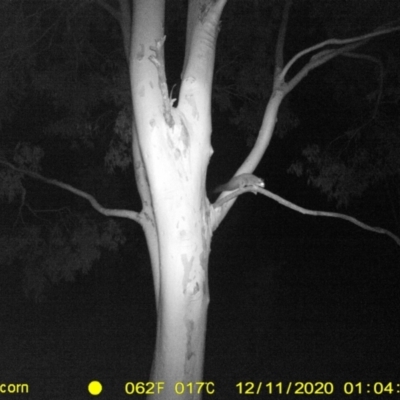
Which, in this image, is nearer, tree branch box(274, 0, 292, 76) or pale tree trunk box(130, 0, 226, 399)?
pale tree trunk box(130, 0, 226, 399)

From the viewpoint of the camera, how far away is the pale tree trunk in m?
5.94

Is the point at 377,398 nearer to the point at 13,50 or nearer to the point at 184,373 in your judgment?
the point at 184,373

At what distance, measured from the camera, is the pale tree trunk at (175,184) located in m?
5.94

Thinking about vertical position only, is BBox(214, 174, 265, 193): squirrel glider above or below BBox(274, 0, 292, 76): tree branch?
below

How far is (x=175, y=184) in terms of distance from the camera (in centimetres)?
597

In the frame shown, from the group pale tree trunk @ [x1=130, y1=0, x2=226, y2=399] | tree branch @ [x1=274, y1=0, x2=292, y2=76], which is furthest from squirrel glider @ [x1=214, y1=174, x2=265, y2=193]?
tree branch @ [x1=274, y1=0, x2=292, y2=76]

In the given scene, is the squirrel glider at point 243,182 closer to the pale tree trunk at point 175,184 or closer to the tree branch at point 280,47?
the pale tree trunk at point 175,184

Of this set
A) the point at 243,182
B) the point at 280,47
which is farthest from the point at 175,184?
the point at 280,47

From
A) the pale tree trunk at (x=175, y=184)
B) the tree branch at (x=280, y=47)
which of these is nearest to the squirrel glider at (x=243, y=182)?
the pale tree trunk at (x=175, y=184)

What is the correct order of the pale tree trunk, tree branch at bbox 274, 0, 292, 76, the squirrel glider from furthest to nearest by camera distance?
tree branch at bbox 274, 0, 292, 76 → the squirrel glider → the pale tree trunk

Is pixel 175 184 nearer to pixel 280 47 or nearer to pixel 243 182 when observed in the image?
pixel 243 182

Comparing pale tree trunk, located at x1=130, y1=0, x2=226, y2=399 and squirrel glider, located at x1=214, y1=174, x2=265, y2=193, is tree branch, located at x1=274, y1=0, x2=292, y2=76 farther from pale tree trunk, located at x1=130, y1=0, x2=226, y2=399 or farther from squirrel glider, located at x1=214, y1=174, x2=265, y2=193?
pale tree trunk, located at x1=130, y1=0, x2=226, y2=399

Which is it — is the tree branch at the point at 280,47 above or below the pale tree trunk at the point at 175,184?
above

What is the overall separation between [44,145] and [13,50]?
630 cm
